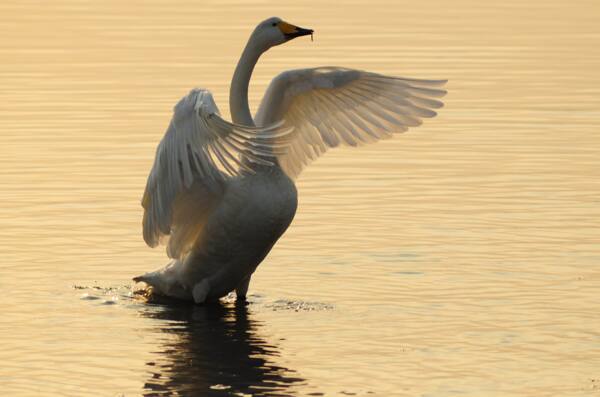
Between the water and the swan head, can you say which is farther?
the swan head

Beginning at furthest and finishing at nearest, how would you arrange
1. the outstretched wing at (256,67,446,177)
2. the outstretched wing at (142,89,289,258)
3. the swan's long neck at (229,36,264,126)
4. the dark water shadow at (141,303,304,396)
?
1. the outstretched wing at (256,67,446,177)
2. the swan's long neck at (229,36,264,126)
3. the outstretched wing at (142,89,289,258)
4. the dark water shadow at (141,303,304,396)

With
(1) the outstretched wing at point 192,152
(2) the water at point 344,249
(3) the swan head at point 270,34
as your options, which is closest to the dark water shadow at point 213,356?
(2) the water at point 344,249

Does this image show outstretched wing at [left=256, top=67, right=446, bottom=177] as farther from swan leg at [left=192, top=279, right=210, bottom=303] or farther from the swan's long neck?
swan leg at [left=192, top=279, right=210, bottom=303]

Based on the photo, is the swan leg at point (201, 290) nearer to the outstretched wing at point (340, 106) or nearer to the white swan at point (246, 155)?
the white swan at point (246, 155)

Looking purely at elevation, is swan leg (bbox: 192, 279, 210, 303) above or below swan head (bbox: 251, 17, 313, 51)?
below

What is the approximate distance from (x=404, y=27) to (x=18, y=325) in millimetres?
26916

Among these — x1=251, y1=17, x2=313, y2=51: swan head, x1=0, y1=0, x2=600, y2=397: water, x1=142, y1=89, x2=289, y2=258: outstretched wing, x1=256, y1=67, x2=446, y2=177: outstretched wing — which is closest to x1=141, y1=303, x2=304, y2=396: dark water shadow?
x1=0, y1=0, x2=600, y2=397: water

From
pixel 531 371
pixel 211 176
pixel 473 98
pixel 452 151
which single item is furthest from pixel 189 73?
pixel 531 371

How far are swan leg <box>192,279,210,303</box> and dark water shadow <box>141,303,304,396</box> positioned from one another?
3.6 inches

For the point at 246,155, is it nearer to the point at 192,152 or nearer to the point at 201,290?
the point at 192,152

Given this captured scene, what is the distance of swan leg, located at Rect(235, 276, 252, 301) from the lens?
15.7 meters

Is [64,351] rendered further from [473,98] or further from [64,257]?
[473,98]

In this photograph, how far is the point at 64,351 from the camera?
13.6 meters

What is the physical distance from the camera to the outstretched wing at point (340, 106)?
52.7ft
